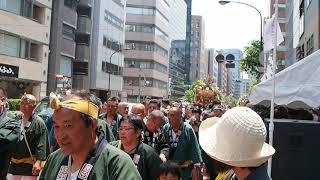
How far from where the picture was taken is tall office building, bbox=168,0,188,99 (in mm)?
134875

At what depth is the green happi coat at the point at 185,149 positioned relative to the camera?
7.38 meters

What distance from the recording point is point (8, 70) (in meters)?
36.9

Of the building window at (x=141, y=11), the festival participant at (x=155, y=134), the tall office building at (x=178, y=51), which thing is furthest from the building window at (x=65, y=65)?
the tall office building at (x=178, y=51)

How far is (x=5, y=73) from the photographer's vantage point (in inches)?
1433

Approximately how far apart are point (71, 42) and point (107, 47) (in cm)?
1365

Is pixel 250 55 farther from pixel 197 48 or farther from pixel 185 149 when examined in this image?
pixel 197 48

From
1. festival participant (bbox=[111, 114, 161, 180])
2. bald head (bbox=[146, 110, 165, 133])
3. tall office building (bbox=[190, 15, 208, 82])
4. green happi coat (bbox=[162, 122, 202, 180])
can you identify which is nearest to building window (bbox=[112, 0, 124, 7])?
green happi coat (bbox=[162, 122, 202, 180])

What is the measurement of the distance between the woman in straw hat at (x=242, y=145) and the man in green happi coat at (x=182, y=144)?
477cm

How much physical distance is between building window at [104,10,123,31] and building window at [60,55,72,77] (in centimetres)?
1319

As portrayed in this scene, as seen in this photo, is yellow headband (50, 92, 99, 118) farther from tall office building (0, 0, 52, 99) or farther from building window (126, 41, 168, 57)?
building window (126, 41, 168, 57)

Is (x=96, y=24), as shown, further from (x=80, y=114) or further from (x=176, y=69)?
(x=176, y=69)

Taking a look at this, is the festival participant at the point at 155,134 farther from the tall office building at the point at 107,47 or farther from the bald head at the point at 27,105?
the tall office building at the point at 107,47

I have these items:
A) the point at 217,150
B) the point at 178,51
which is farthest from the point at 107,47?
the point at 178,51

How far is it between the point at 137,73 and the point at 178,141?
84.2 m
